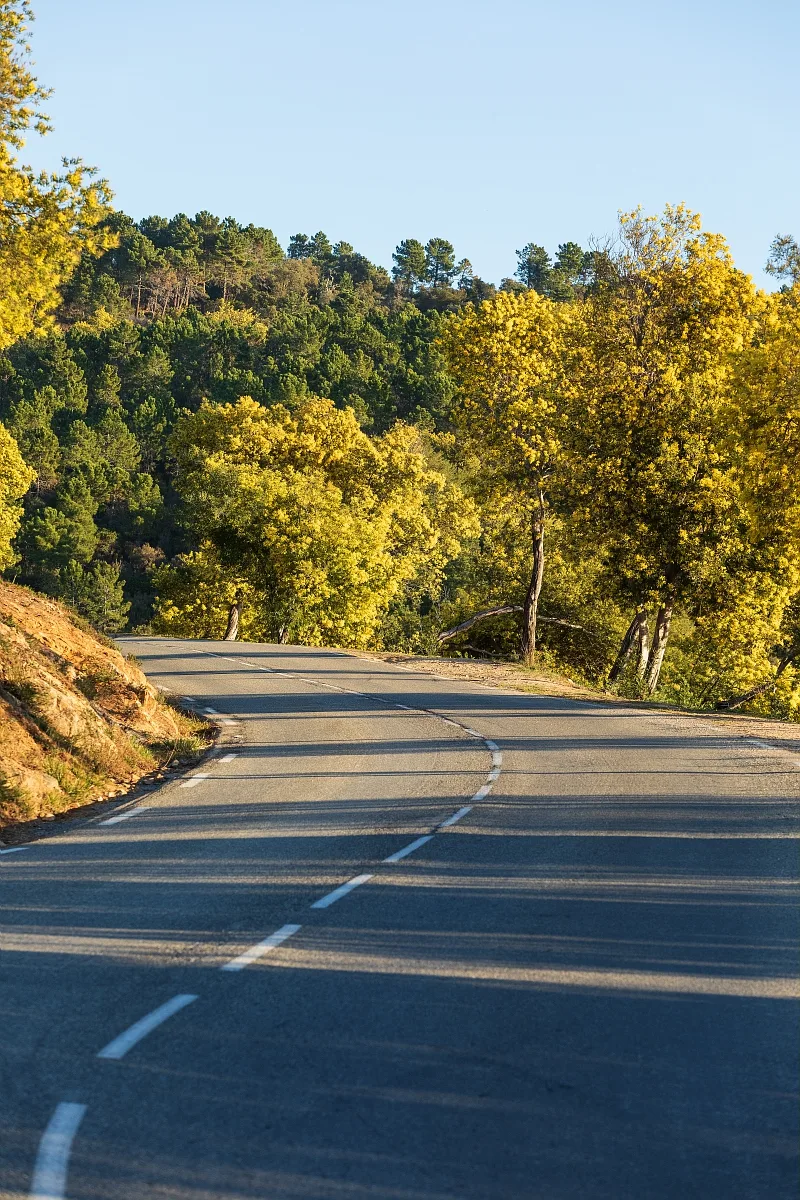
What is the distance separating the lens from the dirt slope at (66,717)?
43.0ft

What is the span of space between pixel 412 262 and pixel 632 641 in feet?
480

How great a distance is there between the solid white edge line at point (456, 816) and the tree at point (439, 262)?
167 m

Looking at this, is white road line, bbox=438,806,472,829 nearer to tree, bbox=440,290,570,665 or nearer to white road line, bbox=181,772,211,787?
white road line, bbox=181,772,211,787

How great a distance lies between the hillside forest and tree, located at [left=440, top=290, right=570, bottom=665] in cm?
7

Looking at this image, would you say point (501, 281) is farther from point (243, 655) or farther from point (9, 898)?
point (9, 898)

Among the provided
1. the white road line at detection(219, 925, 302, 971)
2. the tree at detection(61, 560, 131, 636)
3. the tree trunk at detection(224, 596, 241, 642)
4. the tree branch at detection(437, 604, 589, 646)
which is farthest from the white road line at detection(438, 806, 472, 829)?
the tree at detection(61, 560, 131, 636)

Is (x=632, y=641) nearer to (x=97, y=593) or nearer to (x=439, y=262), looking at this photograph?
(x=97, y=593)

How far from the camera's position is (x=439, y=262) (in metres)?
175

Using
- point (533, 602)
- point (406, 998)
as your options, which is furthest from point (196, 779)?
point (533, 602)

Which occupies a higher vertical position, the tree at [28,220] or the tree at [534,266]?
the tree at [534,266]

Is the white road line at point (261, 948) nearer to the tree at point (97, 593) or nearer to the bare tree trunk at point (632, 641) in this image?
the bare tree trunk at point (632, 641)

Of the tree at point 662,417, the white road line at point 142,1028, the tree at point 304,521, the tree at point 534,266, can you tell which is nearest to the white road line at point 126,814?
the white road line at point 142,1028

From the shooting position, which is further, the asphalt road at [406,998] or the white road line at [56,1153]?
the asphalt road at [406,998]

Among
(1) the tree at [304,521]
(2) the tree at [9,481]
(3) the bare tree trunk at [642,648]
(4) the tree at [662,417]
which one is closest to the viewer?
(4) the tree at [662,417]
